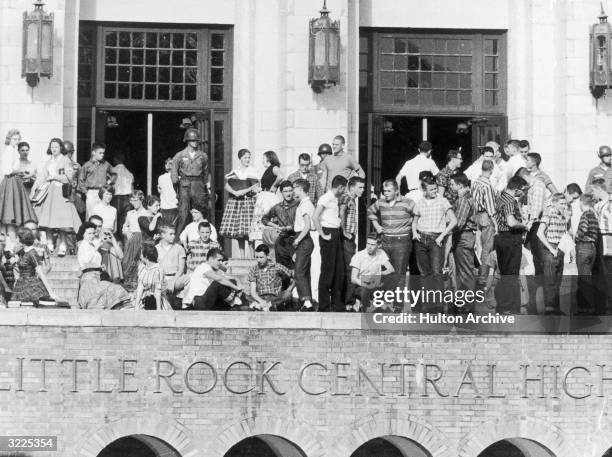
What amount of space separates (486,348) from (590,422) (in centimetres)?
213

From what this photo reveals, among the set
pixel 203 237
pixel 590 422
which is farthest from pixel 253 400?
pixel 590 422

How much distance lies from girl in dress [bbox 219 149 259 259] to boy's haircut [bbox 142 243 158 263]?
2.77 meters

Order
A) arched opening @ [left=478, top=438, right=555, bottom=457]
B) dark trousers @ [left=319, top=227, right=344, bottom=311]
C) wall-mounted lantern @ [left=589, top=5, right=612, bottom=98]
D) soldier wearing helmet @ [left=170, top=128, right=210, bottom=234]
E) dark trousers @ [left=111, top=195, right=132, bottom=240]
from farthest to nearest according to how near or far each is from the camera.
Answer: wall-mounted lantern @ [left=589, top=5, right=612, bottom=98]
dark trousers @ [left=111, top=195, right=132, bottom=240]
soldier wearing helmet @ [left=170, top=128, right=210, bottom=234]
arched opening @ [left=478, top=438, right=555, bottom=457]
dark trousers @ [left=319, top=227, right=344, bottom=311]

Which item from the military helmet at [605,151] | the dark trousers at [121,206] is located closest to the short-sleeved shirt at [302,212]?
the dark trousers at [121,206]

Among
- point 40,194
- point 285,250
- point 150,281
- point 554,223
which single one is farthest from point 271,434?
point 40,194

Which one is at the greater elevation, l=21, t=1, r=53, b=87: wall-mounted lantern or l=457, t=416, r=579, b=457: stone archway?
l=21, t=1, r=53, b=87: wall-mounted lantern

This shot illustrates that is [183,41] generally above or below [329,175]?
above

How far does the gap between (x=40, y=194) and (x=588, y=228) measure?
970 cm

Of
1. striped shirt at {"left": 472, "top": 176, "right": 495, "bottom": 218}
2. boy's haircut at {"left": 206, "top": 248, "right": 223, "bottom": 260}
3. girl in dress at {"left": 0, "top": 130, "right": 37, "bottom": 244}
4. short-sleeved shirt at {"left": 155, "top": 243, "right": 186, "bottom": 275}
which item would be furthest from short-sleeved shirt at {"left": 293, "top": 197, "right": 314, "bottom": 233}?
girl in dress at {"left": 0, "top": 130, "right": 37, "bottom": 244}

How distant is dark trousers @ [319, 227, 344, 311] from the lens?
35.9m

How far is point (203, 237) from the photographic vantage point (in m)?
36.7

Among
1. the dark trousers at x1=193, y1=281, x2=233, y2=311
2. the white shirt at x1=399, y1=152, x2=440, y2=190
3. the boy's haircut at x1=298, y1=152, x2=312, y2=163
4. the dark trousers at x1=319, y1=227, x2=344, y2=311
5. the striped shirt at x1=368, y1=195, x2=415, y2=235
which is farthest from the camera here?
the white shirt at x1=399, y1=152, x2=440, y2=190

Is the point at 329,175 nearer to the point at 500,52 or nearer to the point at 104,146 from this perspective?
the point at 104,146

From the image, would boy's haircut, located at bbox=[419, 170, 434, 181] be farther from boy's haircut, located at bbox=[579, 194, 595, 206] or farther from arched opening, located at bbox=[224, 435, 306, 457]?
arched opening, located at bbox=[224, 435, 306, 457]
